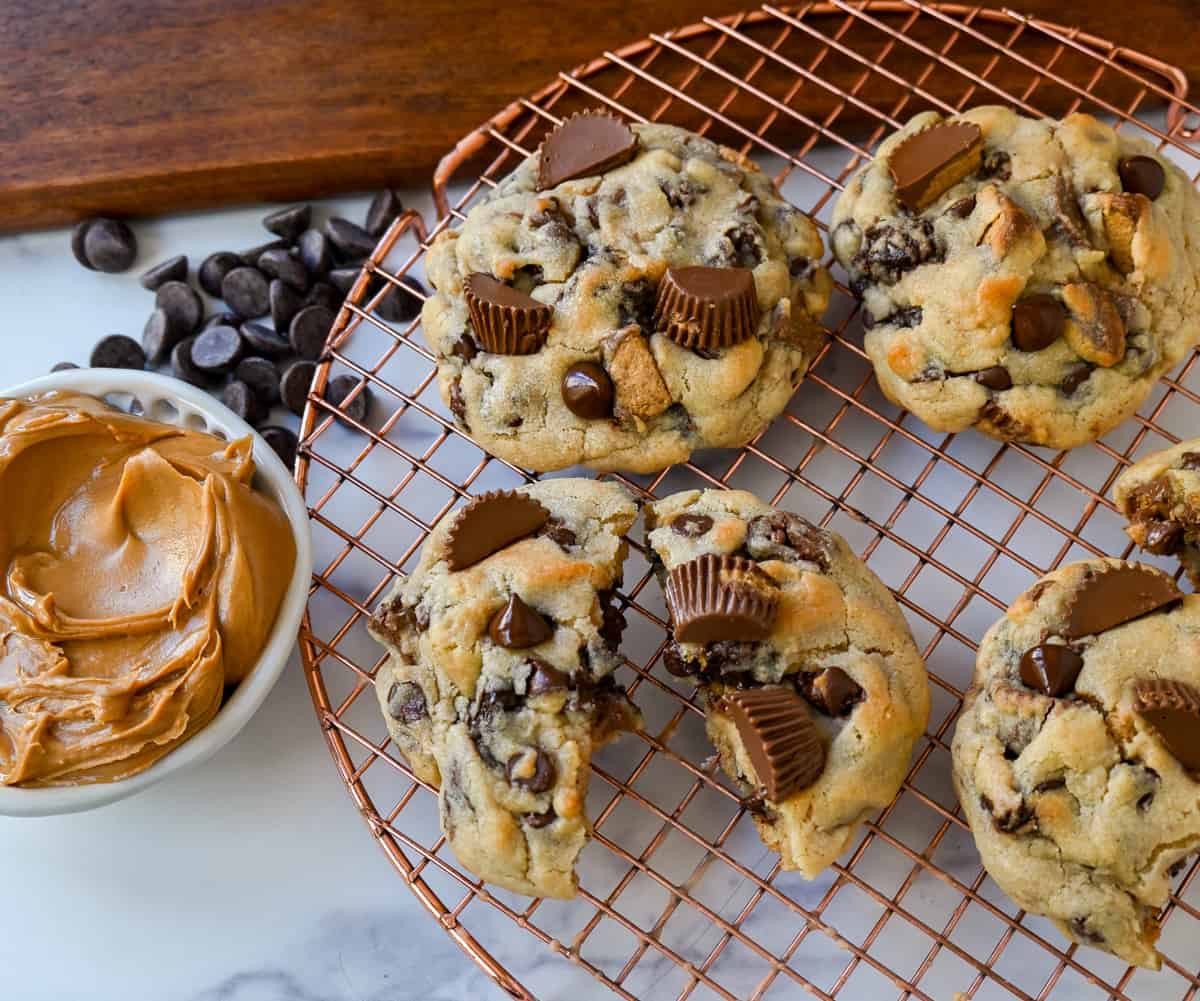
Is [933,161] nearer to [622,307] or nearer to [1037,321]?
[1037,321]

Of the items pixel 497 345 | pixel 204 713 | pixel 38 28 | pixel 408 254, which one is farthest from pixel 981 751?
pixel 38 28

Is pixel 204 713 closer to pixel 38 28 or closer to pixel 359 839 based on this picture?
pixel 359 839

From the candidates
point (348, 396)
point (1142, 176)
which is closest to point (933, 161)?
point (1142, 176)

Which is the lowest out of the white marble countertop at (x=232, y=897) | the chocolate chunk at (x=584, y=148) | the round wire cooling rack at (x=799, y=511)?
the white marble countertop at (x=232, y=897)

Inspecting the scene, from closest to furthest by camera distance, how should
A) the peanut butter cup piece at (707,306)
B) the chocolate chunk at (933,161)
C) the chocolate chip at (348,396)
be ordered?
1. the peanut butter cup piece at (707,306)
2. the chocolate chunk at (933,161)
3. the chocolate chip at (348,396)

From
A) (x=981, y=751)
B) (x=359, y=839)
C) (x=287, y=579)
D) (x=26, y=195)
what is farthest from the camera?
(x=26, y=195)

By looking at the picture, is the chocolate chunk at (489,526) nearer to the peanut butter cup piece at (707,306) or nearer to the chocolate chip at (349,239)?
the peanut butter cup piece at (707,306)

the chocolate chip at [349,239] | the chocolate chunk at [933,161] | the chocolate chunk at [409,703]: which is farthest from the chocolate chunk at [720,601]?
the chocolate chip at [349,239]
